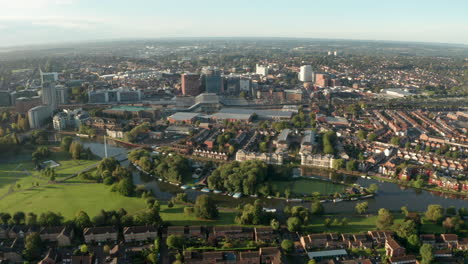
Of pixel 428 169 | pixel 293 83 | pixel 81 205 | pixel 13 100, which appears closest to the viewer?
pixel 81 205

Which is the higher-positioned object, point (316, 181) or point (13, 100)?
point (13, 100)

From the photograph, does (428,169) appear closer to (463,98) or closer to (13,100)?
(463,98)

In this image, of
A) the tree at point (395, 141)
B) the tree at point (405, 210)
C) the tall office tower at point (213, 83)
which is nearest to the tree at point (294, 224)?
the tree at point (405, 210)

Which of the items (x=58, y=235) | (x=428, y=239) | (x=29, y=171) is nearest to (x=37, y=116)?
A: (x=29, y=171)

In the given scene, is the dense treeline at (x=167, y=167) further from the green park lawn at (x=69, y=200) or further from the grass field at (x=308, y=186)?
the grass field at (x=308, y=186)

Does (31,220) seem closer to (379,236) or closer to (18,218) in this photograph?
(18,218)

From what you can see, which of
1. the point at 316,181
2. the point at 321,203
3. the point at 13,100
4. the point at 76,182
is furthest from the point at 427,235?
the point at 13,100
